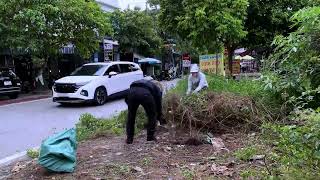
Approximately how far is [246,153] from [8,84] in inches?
629

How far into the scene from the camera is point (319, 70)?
23.4 feet

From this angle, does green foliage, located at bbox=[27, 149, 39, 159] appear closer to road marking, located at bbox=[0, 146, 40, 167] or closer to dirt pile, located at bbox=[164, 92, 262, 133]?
road marking, located at bbox=[0, 146, 40, 167]

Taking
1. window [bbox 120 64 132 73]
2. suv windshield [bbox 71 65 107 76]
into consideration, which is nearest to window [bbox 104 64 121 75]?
suv windshield [bbox 71 65 107 76]

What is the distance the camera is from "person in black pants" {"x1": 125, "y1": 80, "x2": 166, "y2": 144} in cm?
838

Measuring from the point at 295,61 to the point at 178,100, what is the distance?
256 centimetres

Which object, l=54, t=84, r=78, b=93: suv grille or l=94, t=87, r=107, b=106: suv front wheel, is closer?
l=54, t=84, r=78, b=93: suv grille

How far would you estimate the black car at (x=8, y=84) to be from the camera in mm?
20547

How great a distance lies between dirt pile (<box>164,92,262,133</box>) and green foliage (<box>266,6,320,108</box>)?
2.22ft

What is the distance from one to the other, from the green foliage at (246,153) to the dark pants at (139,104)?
1842 mm

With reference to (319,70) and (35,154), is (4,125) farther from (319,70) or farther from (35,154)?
(319,70)

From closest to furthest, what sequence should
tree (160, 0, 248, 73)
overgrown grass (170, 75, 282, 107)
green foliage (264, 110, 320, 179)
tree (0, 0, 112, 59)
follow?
green foliage (264, 110, 320, 179), overgrown grass (170, 75, 282, 107), tree (160, 0, 248, 73), tree (0, 0, 112, 59)

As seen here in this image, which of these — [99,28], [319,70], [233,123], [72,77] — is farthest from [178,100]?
[99,28]

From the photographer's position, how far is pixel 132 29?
1513 inches

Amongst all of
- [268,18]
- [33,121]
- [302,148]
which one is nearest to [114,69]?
[33,121]
